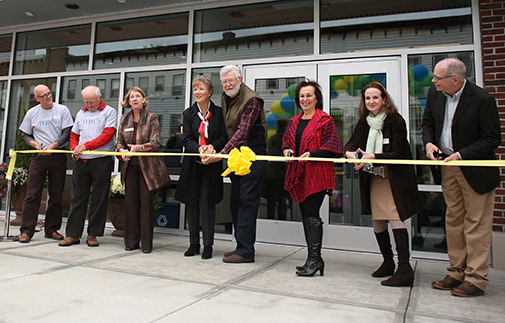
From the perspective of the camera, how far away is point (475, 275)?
2.45 m

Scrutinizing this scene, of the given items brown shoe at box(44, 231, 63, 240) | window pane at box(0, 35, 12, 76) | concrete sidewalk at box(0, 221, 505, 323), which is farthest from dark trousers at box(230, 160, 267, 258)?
window pane at box(0, 35, 12, 76)

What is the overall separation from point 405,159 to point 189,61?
11.1 ft

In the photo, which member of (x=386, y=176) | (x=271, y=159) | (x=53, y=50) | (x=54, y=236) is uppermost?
(x=53, y=50)

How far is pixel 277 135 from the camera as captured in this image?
455 centimetres

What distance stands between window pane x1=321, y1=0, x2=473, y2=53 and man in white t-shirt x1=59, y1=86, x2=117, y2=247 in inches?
107

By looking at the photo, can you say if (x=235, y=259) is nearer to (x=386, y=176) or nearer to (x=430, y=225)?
(x=386, y=176)

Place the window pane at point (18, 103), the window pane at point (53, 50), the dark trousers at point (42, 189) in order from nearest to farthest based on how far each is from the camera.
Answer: the dark trousers at point (42, 189) < the window pane at point (53, 50) < the window pane at point (18, 103)

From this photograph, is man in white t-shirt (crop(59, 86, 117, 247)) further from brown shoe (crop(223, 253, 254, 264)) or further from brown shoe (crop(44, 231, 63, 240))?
brown shoe (crop(223, 253, 254, 264))

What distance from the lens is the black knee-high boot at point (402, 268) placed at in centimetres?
261

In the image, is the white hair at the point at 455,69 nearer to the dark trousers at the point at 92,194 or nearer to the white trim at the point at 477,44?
the white trim at the point at 477,44

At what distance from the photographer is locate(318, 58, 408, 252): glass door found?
13.3ft

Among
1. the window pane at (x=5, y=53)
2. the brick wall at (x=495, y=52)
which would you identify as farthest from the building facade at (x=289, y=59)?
the window pane at (x=5, y=53)

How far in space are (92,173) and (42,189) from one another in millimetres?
676

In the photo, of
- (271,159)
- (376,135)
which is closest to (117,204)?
(271,159)
